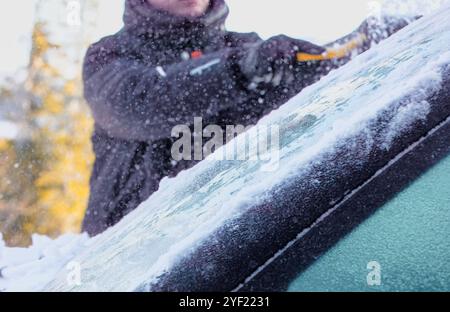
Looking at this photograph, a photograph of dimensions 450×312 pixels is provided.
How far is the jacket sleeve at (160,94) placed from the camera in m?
1.62

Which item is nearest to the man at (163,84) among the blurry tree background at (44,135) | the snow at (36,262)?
the snow at (36,262)

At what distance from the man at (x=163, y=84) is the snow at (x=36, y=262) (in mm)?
359

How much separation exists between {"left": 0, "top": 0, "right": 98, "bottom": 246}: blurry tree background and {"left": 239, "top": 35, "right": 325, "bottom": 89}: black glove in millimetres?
7575

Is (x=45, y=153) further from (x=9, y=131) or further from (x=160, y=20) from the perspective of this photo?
(x=160, y=20)

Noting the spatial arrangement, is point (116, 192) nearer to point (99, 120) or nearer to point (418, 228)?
point (99, 120)

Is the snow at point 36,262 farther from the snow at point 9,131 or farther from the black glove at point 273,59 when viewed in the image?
the snow at point 9,131

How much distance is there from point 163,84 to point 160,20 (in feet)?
1.18

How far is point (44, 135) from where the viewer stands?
28.9ft

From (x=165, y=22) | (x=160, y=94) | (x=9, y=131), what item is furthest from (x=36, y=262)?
(x=9, y=131)

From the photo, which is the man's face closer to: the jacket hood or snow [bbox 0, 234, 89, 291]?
the jacket hood
